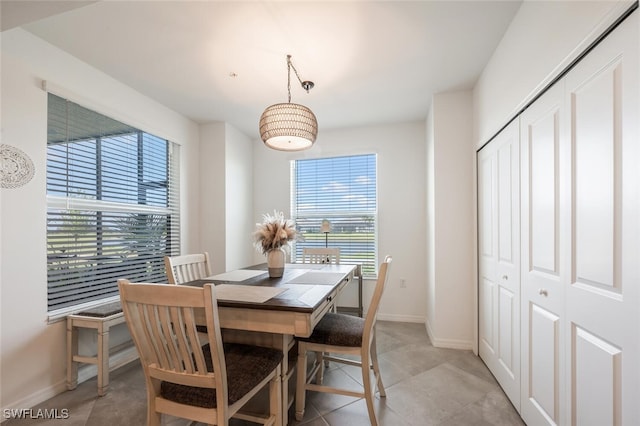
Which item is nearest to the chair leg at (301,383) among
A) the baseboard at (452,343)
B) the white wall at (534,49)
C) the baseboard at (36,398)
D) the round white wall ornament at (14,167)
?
the baseboard at (452,343)

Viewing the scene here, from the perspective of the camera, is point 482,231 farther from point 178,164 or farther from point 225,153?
point 178,164

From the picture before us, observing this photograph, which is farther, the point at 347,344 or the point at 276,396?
the point at 347,344

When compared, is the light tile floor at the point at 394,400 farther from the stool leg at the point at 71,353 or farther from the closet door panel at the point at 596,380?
the closet door panel at the point at 596,380

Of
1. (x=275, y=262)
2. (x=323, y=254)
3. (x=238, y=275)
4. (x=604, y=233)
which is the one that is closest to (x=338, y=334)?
(x=275, y=262)

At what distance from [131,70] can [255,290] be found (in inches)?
90.6

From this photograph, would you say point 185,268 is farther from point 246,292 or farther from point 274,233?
point 246,292

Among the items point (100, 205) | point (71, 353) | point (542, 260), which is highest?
point (100, 205)

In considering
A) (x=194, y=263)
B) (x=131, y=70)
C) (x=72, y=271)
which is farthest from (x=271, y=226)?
(x=131, y=70)

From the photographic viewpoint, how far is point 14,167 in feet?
6.24

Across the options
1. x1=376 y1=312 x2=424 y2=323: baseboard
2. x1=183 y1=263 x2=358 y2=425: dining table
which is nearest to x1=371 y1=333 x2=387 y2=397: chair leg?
x1=183 y1=263 x2=358 y2=425: dining table

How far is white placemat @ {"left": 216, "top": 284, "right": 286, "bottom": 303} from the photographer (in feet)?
5.19

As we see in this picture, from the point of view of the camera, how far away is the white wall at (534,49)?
1159 millimetres

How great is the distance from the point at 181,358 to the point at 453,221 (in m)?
2.70

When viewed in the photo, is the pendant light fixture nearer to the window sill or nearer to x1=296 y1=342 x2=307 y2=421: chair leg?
x1=296 y1=342 x2=307 y2=421: chair leg
